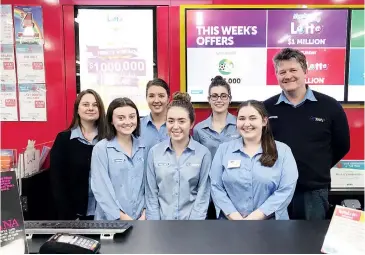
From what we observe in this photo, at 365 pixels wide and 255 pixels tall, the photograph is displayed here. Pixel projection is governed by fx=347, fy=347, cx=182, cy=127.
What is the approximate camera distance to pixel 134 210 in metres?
2.15

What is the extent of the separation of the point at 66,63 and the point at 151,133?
1.14m

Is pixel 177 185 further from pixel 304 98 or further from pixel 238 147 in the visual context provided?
pixel 304 98

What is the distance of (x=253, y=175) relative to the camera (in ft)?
6.43

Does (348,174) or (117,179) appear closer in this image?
(117,179)

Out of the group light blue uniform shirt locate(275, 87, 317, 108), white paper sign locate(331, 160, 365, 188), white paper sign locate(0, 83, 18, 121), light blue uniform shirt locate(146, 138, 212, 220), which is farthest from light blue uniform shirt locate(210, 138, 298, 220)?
white paper sign locate(0, 83, 18, 121)

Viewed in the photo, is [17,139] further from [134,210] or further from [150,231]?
[150,231]

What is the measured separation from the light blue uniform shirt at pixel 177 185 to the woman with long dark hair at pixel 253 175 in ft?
0.31

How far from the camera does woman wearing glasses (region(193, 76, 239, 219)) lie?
8.57 feet

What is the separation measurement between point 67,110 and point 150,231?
211 cm

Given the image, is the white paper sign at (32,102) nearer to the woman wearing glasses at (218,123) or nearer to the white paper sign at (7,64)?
the white paper sign at (7,64)

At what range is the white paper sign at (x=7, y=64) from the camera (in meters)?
3.08

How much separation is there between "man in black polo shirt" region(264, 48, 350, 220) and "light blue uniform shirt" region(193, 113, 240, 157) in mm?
370

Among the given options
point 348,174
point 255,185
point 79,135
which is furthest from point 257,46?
point 79,135

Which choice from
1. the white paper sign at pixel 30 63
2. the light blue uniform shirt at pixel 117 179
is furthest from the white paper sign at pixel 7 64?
the light blue uniform shirt at pixel 117 179
